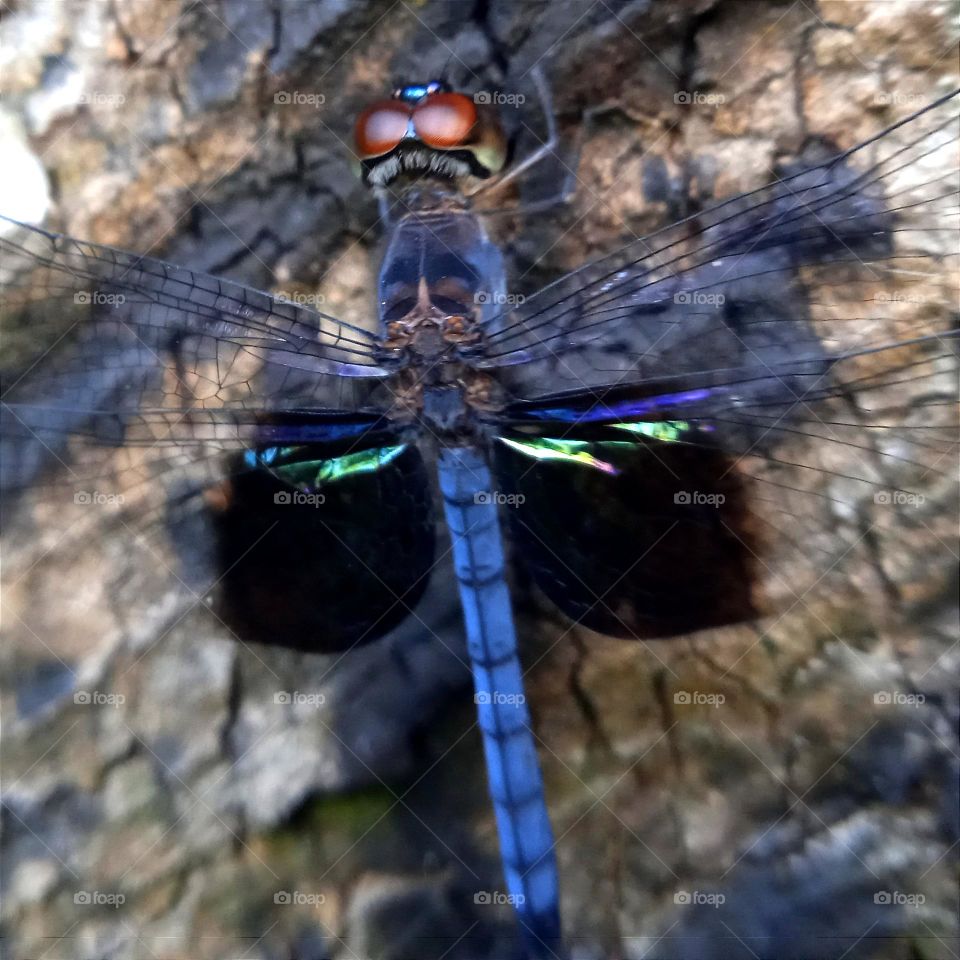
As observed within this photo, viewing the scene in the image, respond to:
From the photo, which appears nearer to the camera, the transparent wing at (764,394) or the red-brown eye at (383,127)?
the transparent wing at (764,394)

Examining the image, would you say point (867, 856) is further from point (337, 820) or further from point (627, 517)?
point (337, 820)

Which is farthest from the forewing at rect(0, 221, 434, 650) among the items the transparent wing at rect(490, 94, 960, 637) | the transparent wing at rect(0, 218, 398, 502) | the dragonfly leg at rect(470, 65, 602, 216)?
the dragonfly leg at rect(470, 65, 602, 216)

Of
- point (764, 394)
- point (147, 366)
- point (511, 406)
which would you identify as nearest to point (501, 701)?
point (511, 406)

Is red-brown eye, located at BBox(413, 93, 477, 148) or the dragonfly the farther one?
red-brown eye, located at BBox(413, 93, 477, 148)

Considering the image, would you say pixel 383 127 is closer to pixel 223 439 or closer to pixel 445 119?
pixel 445 119

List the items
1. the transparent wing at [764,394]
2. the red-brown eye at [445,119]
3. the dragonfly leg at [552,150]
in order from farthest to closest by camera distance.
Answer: the dragonfly leg at [552,150]
the red-brown eye at [445,119]
the transparent wing at [764,394]

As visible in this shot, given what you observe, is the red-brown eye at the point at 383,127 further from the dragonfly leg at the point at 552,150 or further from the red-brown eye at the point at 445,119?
the dragonfly leg at the point at 552,150

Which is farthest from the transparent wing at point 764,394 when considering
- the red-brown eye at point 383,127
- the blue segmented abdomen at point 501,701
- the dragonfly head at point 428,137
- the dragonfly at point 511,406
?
the red-brown eye at point 383,127

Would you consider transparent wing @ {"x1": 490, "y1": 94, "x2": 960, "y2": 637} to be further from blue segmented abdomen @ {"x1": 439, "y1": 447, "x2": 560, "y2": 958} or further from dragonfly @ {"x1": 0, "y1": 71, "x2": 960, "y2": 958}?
blue segmented abdomen @ {"x1": 439, "y1": 447, "x2": 560, "y2": 958}

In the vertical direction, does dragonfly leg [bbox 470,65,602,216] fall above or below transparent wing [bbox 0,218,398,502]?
above
